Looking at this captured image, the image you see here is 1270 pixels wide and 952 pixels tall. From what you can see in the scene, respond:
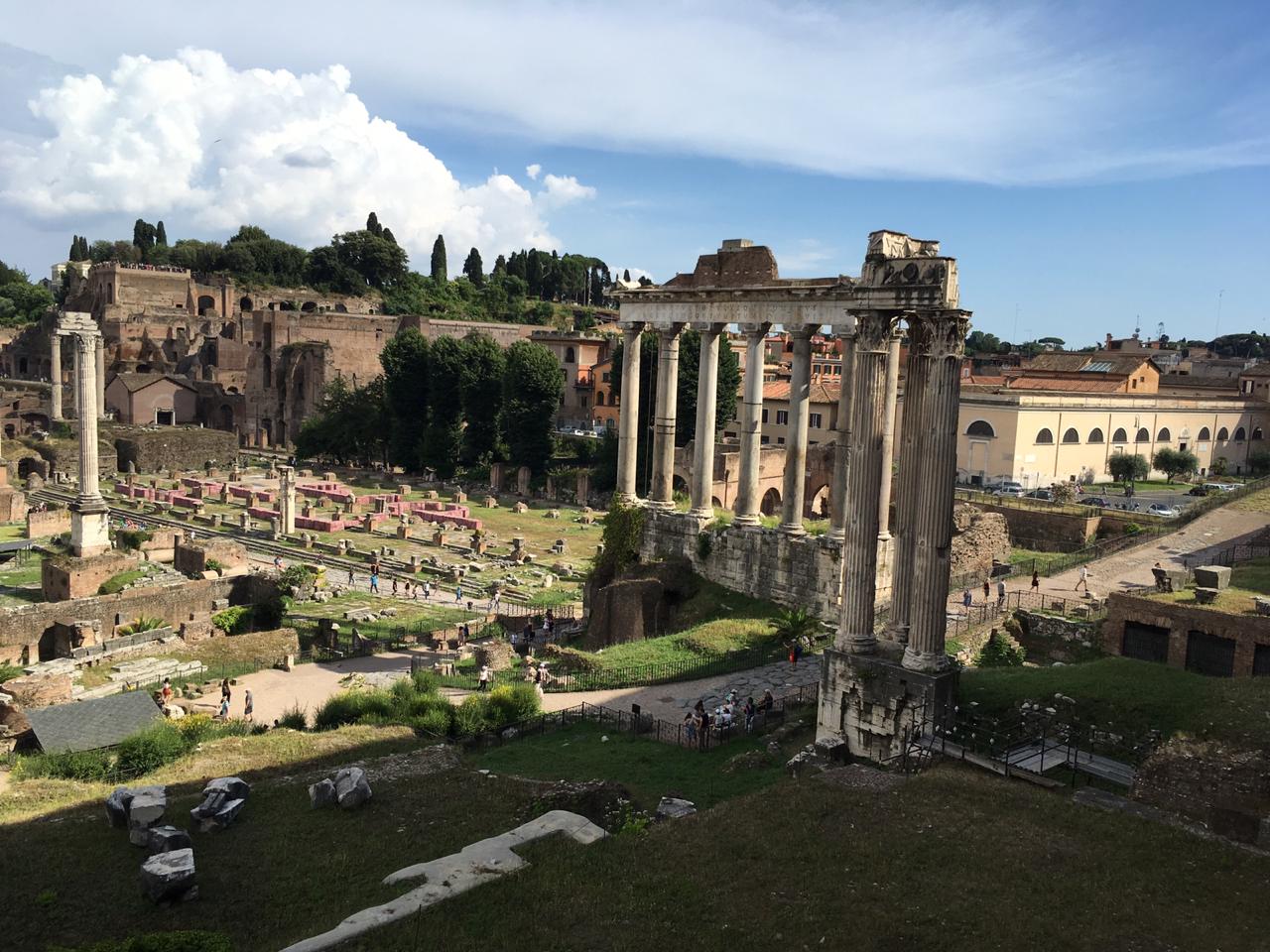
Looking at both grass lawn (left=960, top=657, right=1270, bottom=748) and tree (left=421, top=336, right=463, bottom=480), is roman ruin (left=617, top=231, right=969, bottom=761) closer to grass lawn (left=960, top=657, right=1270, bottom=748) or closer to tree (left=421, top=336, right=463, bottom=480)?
grass lawn (left=960, top=657, right=1270, bottom=748)

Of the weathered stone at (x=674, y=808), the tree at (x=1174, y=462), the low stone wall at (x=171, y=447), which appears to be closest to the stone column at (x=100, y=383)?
the low stone wall at (x=171, y=447)

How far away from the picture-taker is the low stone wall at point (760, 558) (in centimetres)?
2228

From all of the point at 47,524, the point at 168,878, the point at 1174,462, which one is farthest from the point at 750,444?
the point at 1174,462

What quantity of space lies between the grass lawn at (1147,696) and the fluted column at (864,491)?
69.3 inches

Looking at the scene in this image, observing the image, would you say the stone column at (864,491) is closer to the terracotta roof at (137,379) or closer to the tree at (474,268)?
the terracotta roof at (137,379)

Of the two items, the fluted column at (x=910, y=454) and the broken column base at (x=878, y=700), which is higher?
the fluted column at (x=910, y=454)

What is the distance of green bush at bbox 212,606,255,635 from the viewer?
28531mm

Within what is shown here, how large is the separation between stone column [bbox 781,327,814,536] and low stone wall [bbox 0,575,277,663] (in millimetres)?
16060

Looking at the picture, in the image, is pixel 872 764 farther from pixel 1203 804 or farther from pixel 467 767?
pixel 467 767

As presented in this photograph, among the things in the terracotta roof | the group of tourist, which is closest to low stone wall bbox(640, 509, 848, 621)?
the group of tourist

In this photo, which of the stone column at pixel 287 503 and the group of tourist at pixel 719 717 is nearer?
the group of tourist at pixel 719 717

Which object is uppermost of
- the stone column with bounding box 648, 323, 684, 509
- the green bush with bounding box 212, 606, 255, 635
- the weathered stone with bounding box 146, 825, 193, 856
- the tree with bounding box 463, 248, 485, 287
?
the tree with bounding box 463, 248, 485, 287

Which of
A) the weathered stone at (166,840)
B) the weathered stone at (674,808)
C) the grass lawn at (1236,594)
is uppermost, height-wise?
the grass lawn at (1236,594)

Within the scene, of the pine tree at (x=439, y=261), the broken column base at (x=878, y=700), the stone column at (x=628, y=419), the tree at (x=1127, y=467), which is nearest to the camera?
the broken column base at (x=878, y=700)
